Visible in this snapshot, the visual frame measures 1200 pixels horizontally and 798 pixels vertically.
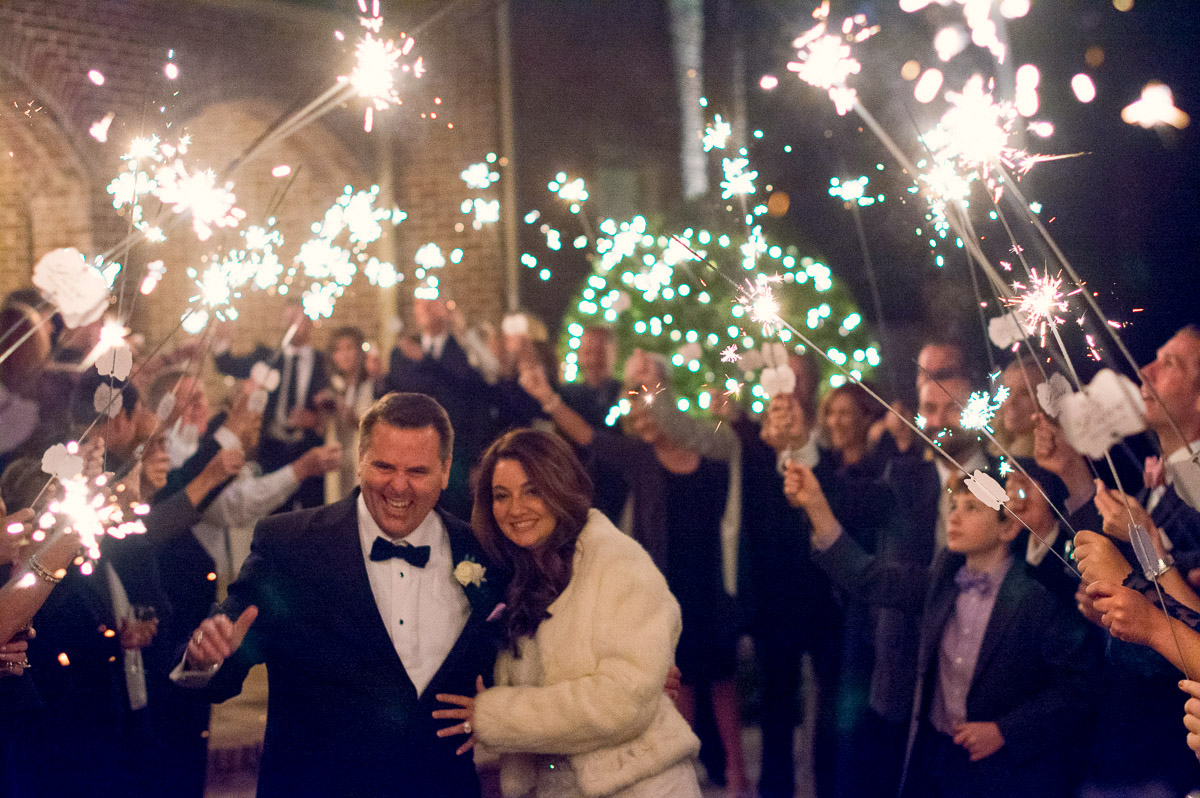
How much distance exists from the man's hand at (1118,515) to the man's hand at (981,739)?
681mm

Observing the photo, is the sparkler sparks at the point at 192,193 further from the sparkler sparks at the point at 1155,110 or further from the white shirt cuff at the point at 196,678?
the sparkler sparks at the point at 1155,110

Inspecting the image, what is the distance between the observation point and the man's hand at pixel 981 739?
319 cm

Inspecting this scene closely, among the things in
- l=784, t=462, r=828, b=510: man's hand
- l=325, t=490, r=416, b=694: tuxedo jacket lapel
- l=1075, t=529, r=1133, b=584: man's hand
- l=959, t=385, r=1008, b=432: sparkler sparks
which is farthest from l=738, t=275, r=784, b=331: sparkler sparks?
l=325, t=490, r=416, b=694: tuxedo jacket lapel

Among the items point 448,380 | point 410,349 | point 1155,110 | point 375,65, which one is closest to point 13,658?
point 375,65

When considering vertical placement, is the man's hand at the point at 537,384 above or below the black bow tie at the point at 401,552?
above

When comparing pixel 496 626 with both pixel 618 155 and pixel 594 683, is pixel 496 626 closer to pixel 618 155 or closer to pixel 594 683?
pixel 594 683

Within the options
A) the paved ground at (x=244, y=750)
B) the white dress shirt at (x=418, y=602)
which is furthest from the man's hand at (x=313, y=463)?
the white dress shirt at (x=418, y=602)

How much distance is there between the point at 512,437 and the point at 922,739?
1.68m

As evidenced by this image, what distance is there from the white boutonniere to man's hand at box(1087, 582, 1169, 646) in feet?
5.03

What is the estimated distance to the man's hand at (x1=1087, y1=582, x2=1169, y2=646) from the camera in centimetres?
256

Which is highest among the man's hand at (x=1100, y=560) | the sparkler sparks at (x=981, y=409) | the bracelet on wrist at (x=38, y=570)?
the sparkler sparks at (x=981, y=409)

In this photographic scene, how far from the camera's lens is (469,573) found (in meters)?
2.78

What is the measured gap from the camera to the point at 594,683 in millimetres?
2645

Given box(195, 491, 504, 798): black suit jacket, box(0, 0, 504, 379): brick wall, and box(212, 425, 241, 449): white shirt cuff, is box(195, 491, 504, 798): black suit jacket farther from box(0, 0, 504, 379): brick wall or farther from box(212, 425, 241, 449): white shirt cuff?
box(0, 0, 504, 379): brick wall
